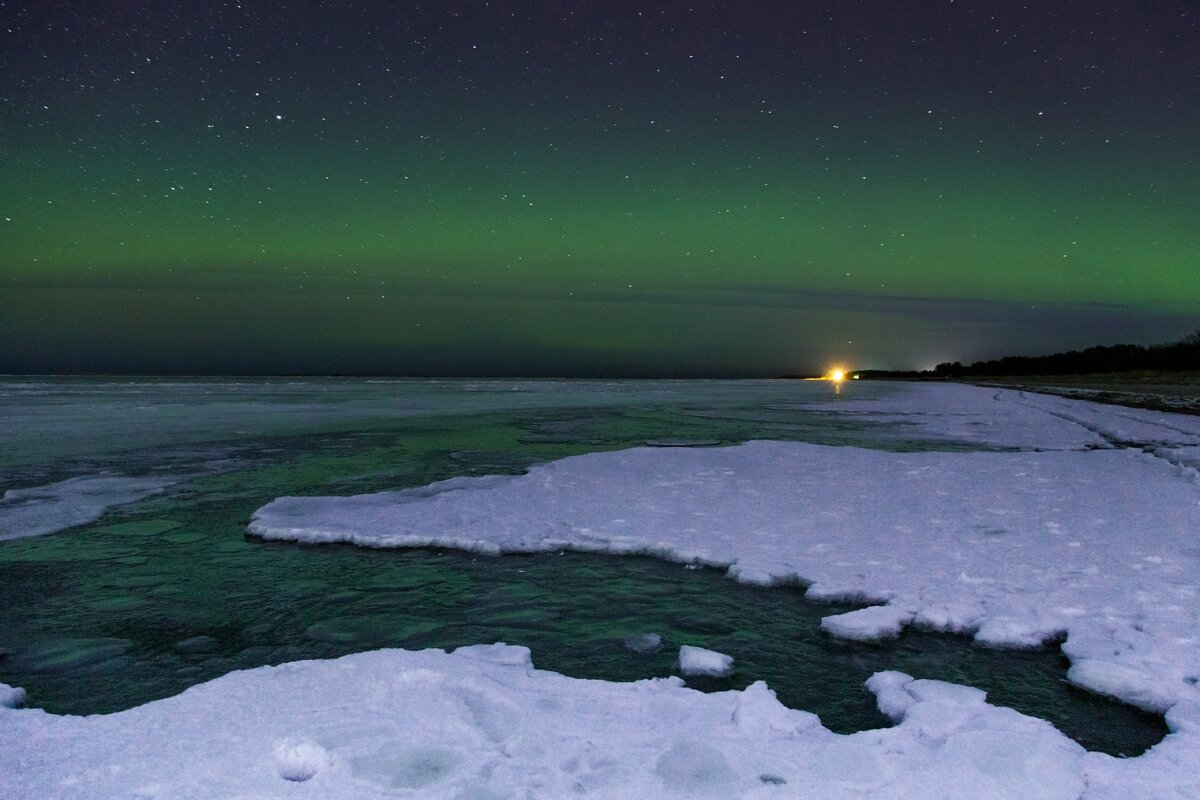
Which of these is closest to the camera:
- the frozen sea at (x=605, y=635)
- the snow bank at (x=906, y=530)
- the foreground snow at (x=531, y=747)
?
the foreground snow at (x=531, y=747)

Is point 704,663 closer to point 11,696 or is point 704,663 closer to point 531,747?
point 531,747

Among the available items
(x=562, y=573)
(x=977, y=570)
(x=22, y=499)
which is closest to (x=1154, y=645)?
(x=977, y=570)

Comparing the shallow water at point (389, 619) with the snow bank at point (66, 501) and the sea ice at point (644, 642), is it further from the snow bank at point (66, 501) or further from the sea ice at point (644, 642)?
the snow bank at point (66, 501)

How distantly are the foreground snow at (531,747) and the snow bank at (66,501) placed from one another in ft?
15.5

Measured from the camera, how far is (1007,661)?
158 inches

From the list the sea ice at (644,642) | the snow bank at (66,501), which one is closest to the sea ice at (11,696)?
the sea ice at (644,642)

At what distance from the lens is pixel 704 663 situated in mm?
3895

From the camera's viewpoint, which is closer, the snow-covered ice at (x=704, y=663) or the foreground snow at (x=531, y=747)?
the foreground snow at (x=531, y=747)

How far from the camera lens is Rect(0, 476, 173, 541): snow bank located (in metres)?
7.03

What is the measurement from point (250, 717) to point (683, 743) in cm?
187

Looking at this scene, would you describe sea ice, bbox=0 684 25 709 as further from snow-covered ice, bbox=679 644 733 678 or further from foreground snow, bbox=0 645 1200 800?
snow-covered ice, bbox=679 644 733 678

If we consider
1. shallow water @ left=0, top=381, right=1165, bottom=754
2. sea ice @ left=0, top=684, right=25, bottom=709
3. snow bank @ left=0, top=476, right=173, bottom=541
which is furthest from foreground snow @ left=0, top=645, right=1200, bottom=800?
snow bank @ left=0, top=476, right=173, bottom=541

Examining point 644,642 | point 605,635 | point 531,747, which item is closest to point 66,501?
point 605,635

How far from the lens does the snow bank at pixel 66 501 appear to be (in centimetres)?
703
